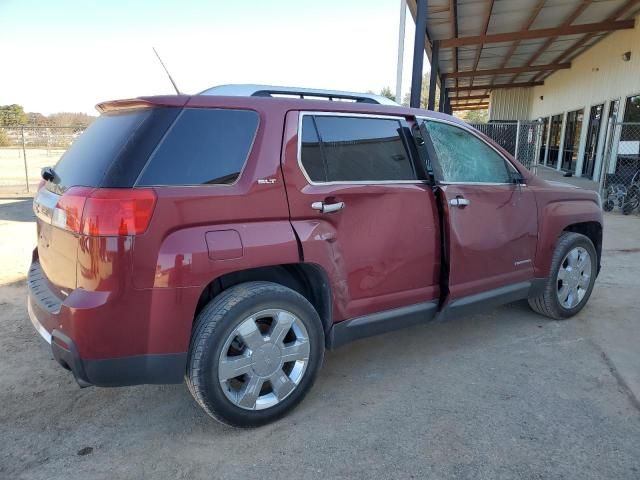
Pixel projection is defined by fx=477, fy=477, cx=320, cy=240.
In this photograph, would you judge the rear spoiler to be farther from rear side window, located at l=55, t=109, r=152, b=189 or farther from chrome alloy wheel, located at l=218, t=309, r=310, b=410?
chrome alloy wheel, located at l=218, t=309, r=310, b=410

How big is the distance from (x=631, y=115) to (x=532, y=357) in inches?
508

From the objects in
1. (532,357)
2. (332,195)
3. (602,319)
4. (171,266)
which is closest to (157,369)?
(171,266)

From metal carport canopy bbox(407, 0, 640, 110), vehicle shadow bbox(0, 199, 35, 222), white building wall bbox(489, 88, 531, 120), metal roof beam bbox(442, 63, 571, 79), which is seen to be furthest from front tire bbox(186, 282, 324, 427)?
white building wall bbox(489, 88, 531, 120)

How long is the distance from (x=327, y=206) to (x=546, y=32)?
1443 centimetres

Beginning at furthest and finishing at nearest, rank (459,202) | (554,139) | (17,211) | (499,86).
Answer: (499,86), (554,139), (17,211), (459,202)

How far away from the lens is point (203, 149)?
8.21 feet

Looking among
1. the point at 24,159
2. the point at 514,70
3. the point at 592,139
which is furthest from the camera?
the point at 514,70

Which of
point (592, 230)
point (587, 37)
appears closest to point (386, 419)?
point (592, 230)

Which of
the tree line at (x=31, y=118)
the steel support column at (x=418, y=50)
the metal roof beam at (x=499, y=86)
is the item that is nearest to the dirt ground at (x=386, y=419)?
the steel support column at (x=418, y=50)

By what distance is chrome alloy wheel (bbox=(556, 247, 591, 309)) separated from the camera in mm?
4297

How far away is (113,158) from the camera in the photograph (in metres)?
2.39

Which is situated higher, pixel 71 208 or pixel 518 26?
pixel 518 26

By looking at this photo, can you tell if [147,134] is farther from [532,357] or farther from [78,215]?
[532,357]

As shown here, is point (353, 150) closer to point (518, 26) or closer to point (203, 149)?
point (203, 149)
